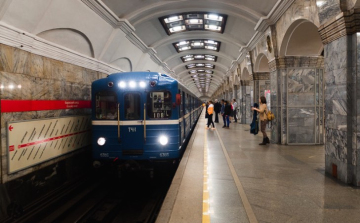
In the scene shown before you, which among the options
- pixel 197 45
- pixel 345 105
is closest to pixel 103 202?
pixel 345 105

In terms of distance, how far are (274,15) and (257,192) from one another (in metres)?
6.89

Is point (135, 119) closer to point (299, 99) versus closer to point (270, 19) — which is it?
point (299, 99)

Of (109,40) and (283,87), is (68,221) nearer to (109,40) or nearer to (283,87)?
(109,40)

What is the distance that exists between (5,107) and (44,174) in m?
1.87

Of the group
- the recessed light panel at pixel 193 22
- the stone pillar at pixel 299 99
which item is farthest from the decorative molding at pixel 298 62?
the recessed light panel at pixel 193 22

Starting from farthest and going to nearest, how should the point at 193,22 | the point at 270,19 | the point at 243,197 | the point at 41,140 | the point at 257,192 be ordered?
the point at 193,22
the point at 270,19
the point at 41,140
the point at 257,192
the point at 243,197

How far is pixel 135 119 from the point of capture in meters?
5.89

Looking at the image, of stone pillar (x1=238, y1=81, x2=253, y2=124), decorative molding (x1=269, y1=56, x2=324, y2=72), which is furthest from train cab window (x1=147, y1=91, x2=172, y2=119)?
stone pillar (x1=238, y1=81, x2=253, y2=124)

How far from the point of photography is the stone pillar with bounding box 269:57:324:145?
8914 mm

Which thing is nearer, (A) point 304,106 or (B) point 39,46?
(B) point 39,46

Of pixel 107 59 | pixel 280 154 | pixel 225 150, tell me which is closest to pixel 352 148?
pixel 280 154

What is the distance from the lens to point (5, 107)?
4.48m

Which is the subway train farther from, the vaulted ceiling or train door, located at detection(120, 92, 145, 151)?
the vaulted ceiling

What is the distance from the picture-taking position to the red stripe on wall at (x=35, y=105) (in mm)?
4559
